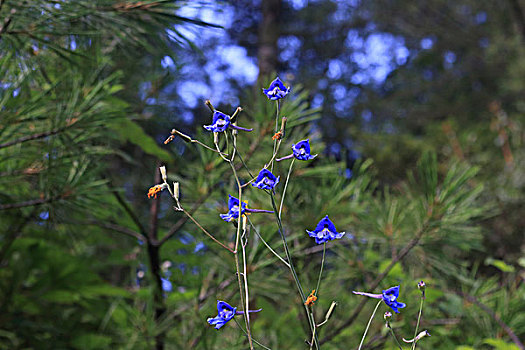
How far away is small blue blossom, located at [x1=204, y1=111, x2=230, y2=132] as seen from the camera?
606mm

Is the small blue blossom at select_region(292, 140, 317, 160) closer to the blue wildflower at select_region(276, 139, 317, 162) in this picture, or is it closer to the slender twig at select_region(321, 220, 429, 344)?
the blue wildflower at select_region(276, 139, 317, 162)

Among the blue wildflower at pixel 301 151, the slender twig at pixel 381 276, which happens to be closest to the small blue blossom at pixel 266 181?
the blue wildflower at pixel 301 151

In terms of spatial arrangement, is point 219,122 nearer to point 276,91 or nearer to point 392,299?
point 276,91

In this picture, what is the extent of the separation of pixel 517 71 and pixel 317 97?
3013mm

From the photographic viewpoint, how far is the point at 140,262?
1.43m

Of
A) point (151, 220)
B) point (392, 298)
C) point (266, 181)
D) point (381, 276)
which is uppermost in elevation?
point (266, 181)

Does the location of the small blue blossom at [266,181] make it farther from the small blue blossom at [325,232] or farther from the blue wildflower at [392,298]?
the blue wildflower at [392,298]

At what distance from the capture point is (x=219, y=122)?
0.63 m

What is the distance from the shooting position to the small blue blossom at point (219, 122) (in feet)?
1.99

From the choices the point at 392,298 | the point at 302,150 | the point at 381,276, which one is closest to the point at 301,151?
the point at 302,150

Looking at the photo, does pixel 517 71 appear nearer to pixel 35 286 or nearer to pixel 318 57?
pixel 318 57

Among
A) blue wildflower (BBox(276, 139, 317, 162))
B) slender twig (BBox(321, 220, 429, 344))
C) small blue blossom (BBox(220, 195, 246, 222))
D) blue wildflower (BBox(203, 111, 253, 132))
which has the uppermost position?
blue wildflower (BBox(203, 111, 253, 132))

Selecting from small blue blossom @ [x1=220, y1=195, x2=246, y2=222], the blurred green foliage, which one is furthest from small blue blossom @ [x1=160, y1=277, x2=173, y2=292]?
small blue blossom @ [x1=220, y1=195, x2=246, y2=222]

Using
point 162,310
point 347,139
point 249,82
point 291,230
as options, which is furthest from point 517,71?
point 162,310
